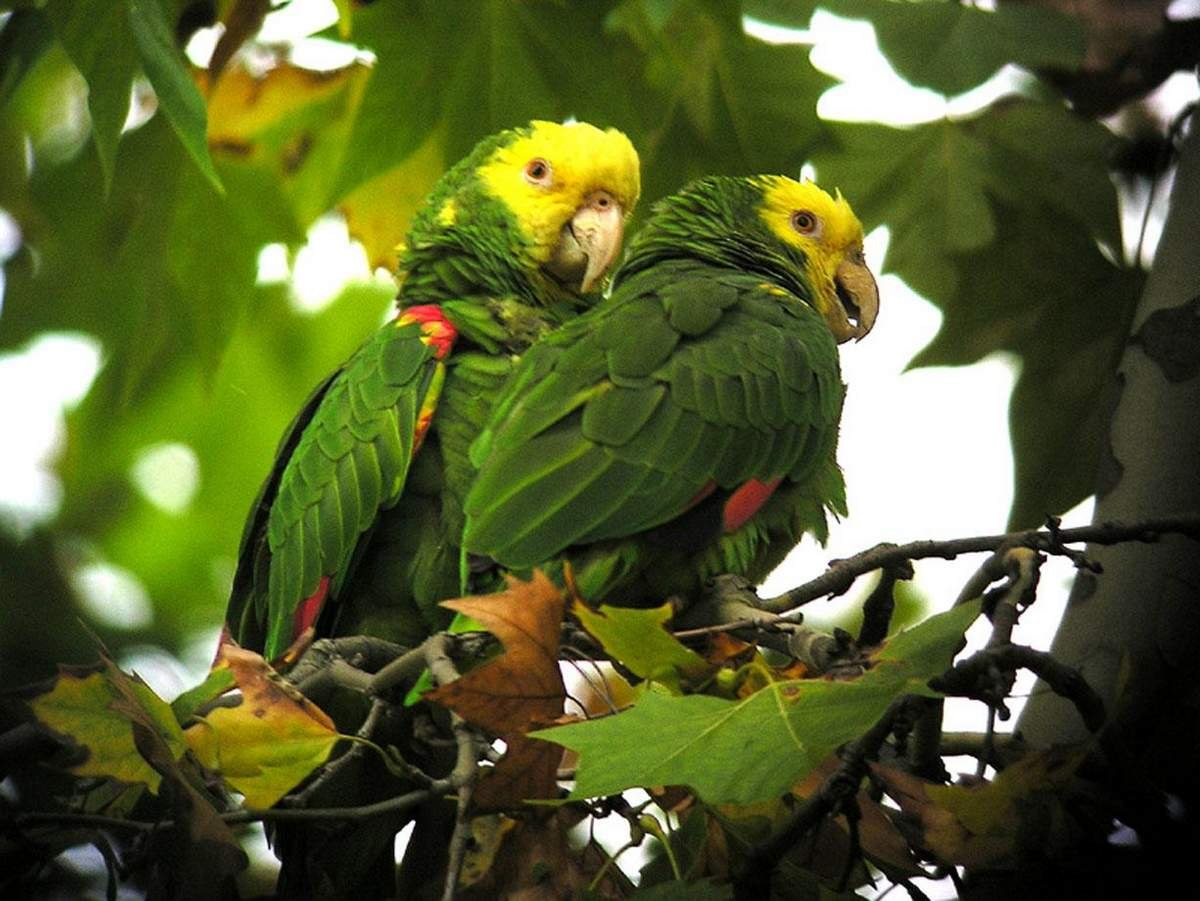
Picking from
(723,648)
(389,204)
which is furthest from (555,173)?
(723,648)

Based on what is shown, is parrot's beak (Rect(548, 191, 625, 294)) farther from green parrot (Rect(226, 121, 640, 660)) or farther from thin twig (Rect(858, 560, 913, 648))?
thin twig (Rect(858, 560, 913, 648))

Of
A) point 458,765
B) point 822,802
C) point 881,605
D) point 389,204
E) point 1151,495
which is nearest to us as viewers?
point 822,802

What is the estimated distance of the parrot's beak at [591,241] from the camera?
2939 mm

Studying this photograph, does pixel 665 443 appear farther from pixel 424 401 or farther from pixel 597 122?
pixel 597 122

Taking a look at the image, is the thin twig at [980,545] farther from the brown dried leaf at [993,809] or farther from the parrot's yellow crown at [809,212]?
the parrot's yellow crown at [809,212]

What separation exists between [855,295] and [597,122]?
0.63 m

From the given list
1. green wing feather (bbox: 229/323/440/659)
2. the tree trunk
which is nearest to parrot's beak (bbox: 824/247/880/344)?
the tree trunk

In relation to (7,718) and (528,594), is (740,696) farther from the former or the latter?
(7,718)

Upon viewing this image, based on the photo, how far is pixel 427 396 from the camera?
105 inches

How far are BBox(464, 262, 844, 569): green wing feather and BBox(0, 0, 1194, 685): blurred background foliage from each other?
55 cm

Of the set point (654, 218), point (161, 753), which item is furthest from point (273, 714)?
point (654, 218)

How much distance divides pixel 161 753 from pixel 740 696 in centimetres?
62

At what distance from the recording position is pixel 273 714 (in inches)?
63.7

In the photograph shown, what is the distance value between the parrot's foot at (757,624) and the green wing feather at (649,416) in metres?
0.15
